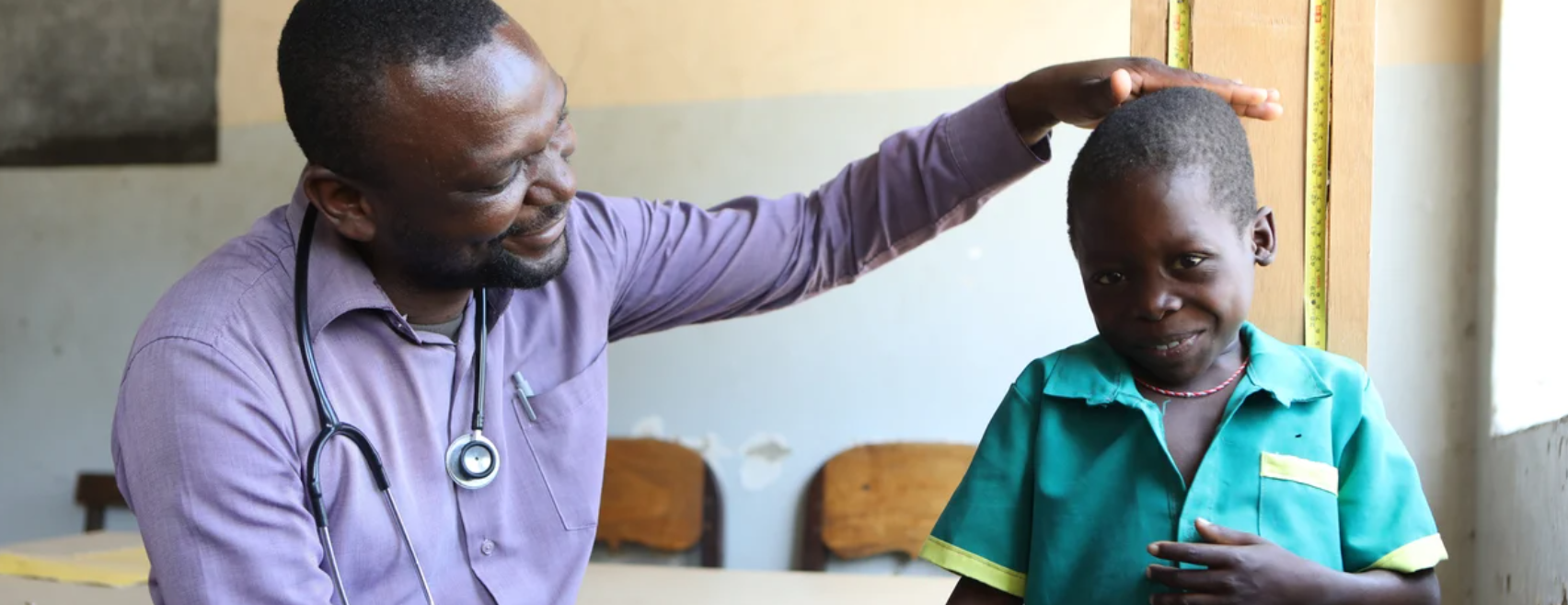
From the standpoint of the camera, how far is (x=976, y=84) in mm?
3246

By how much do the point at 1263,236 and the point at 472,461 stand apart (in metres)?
0.90

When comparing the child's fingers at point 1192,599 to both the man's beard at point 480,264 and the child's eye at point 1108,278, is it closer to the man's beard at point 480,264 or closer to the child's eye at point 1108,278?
the child's eye at point 1108,278

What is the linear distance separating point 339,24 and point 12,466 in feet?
11.6

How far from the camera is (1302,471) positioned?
123 cm

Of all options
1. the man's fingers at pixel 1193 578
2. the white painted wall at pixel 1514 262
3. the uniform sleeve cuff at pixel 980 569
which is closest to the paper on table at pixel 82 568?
the uniform sleeve cuff at pixel 980 569

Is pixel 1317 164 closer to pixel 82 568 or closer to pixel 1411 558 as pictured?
pixel 1411 558

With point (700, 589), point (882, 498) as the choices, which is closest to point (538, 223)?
point (700, 589)

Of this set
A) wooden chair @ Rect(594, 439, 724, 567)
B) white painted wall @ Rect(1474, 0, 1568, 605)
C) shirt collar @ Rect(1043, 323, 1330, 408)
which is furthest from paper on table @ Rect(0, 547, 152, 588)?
white painted wall @ Rect(1474, 0, 1568, 605)

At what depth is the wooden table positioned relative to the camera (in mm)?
2199

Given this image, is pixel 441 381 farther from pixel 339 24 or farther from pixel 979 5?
pixel 979 5

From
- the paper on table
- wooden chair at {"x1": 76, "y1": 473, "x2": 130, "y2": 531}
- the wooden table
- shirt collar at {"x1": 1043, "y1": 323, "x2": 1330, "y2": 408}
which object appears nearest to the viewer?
shirt collar at {"x1": 1043, "y1": 323, "x2": 1330, "y2": 408}

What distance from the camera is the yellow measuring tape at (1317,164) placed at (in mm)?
1384

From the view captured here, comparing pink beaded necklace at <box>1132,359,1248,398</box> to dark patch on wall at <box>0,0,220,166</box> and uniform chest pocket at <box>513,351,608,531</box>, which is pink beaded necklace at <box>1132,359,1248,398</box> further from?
dark patch on wall at <box>0,0,220,166</box>

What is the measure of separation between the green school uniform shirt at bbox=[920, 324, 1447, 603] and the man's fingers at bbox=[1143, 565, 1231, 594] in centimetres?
6
